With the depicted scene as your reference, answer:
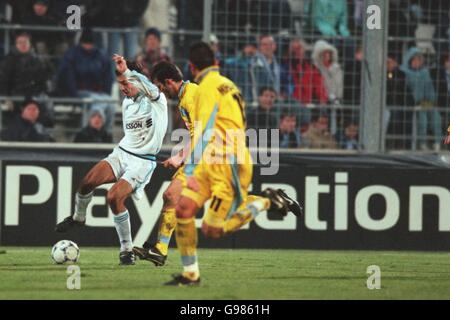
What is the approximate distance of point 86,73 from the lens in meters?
15.7

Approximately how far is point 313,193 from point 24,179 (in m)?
3.79

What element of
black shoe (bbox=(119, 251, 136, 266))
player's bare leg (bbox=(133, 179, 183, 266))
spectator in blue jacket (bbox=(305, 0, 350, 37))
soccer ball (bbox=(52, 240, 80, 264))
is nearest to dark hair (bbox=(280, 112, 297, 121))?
spectator in blue jacket (bbox=(305, 0, 350, 37))

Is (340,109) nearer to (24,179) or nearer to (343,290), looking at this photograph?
(24,179)

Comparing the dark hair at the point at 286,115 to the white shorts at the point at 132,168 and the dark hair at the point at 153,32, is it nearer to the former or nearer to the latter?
the dark hair at the point at 153,32

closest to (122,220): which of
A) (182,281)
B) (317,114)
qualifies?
(182,281)

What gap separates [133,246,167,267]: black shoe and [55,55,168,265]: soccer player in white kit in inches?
10.3

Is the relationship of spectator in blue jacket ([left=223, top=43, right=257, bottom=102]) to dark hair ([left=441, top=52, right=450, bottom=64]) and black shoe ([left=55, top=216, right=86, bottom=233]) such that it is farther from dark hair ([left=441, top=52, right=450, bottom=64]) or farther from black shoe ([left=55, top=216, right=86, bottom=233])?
black shoe ([left=55, top=216, right=86, bottom=233])

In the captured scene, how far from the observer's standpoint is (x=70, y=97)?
614 inches

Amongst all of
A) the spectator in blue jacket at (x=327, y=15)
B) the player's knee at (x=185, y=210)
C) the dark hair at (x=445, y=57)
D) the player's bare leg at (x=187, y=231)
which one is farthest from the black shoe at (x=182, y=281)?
the dark hair at (x=445, y=57)

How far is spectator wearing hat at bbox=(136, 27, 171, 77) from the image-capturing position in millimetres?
15414

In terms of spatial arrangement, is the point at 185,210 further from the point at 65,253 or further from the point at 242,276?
the point at 65,253

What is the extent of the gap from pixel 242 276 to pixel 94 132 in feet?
16.0
